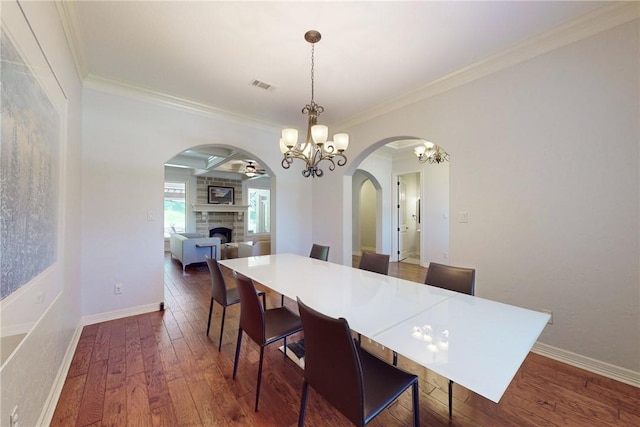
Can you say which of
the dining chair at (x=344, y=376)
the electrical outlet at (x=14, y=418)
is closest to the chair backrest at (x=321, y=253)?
the dining chair at (x=344, y=376)

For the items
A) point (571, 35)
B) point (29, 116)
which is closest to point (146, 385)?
point (29, 116)

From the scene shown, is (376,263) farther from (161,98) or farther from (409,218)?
(409,218)

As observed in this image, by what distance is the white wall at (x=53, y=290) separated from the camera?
1.11 m

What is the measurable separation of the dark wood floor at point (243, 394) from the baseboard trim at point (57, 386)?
1.6 inches

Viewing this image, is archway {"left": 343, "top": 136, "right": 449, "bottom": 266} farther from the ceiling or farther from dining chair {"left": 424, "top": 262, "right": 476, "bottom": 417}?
dining chair {"left": 424, "top": 262, "right": 476, "bottom": 417}

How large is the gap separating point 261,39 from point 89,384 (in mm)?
2968

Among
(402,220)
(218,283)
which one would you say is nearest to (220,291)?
(218,283)

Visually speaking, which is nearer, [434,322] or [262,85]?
[434,322]

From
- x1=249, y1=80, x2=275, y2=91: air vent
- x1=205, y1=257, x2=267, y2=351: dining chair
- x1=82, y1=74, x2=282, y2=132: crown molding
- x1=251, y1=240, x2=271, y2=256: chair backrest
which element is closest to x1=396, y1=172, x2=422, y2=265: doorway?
x1=251, y1=240, x2=271, y2=256: chair backrest

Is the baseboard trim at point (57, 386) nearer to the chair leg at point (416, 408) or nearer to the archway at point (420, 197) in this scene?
the chair leg at point (416, 408)

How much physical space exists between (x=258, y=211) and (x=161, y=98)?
6.71m

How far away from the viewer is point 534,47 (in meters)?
2.24

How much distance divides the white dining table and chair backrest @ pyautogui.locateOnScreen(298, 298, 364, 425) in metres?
0.17

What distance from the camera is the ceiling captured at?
1.87 m
